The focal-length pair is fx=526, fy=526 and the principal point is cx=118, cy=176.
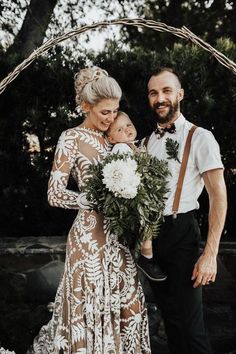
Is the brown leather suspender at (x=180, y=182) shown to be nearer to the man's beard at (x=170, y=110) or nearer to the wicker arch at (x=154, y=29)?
the man's beard at (x=170, y=110)

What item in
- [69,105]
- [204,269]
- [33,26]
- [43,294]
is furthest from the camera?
[33,26]

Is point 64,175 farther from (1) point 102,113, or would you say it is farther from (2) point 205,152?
(2) point 205,152

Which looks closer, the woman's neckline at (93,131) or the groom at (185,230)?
the groom at (185,230)

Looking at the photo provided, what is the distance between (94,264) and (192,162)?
2.73 ft

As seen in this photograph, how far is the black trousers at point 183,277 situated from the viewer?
310 cm

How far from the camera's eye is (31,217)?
537 centimetres

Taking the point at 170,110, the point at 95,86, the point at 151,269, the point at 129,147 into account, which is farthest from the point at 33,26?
the point at 151,269

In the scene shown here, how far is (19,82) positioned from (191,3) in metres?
5.59

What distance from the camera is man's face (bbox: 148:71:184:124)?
10.5 ft

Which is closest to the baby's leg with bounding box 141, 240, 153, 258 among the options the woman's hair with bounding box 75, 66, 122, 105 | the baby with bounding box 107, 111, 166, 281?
the baby with bounding box 107, 111, 166, 281

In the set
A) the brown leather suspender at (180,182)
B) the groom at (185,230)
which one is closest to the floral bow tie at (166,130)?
the groom at (185,230)

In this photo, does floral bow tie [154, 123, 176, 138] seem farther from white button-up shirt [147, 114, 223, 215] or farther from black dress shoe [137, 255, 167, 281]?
black dress shoe [137, 255, 167, 281]

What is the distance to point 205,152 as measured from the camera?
3.02 metres

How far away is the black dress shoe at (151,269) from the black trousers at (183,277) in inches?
2.8
